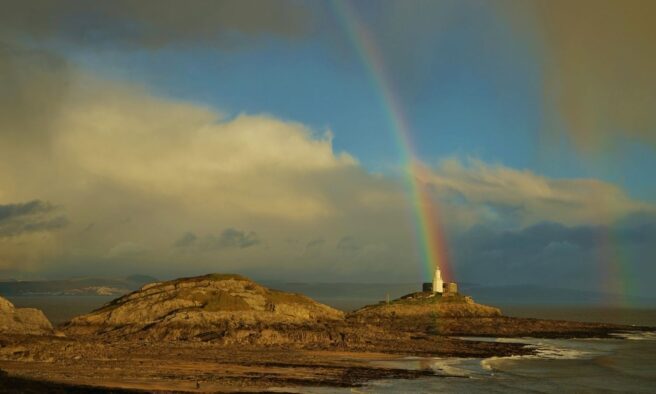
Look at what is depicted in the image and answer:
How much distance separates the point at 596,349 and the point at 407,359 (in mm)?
37069

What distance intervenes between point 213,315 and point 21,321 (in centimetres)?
2624

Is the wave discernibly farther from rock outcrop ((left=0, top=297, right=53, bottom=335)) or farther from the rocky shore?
rock outcrop ((left=0, top=297, right=53, bottom=335))

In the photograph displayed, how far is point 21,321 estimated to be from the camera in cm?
8281

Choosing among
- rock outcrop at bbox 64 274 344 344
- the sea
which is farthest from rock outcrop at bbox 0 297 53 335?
the sea

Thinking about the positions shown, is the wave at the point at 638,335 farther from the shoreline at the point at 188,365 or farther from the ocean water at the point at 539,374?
the shoreline at the point at 188,365

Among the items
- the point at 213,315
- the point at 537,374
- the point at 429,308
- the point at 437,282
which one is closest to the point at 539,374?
the point at 537,374

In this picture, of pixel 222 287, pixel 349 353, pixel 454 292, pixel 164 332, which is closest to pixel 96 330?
pixel 164 332

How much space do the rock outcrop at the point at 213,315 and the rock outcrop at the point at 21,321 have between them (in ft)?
34.7

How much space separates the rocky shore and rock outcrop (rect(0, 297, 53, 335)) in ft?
1.36

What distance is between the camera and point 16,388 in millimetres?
42906

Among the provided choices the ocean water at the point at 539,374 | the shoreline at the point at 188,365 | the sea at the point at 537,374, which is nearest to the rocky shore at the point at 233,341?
the shoreline at the point at 188,365

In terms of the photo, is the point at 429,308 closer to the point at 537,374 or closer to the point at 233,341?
the point at 233,341

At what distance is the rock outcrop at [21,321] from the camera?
8081cm

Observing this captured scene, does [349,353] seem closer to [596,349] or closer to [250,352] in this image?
[250,352]
